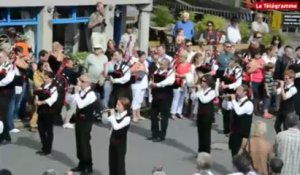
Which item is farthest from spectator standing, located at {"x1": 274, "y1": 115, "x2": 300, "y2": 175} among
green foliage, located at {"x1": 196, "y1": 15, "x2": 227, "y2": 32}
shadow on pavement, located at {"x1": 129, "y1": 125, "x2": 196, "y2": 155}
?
green foliage, located at {"x1": 196, "y1": 15, "x2": 227, "y2": 32}

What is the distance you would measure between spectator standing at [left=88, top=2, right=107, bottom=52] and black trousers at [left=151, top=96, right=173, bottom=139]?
13.6ft

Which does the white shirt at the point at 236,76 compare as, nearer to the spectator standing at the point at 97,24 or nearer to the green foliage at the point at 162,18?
the spectator standing at the point at 97,24

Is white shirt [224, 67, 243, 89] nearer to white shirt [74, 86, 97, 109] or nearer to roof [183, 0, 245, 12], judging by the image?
white shirt [74, 86, 97, 109]

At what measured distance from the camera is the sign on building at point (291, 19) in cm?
2523

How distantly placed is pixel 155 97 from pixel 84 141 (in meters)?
2.72

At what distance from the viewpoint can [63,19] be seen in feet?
66.4

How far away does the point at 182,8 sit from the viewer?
104 feet

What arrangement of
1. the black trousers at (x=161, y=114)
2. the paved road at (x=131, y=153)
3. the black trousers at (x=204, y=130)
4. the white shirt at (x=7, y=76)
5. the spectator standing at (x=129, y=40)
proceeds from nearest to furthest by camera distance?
the paved road at (x=131, y=153)
the black trousers at (x=204, y=130)
the white shirt at (x=7, y=76)
the black trousers at (x=161, y=114)
the spectator standing at (x=129, y=40)

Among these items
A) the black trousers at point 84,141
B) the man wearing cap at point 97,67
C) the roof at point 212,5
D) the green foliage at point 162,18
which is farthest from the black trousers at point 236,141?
the roof at point 212,5

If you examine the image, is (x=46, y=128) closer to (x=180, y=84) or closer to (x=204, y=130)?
(x=204, y=130)

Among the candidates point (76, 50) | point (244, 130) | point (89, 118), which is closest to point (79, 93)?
point (89, 118)

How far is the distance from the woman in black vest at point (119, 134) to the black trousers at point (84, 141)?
2.34 feet

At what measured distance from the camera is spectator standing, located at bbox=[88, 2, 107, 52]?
19.6 metres

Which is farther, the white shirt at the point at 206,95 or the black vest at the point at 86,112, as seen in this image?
the white shirt at the point at 206,95
